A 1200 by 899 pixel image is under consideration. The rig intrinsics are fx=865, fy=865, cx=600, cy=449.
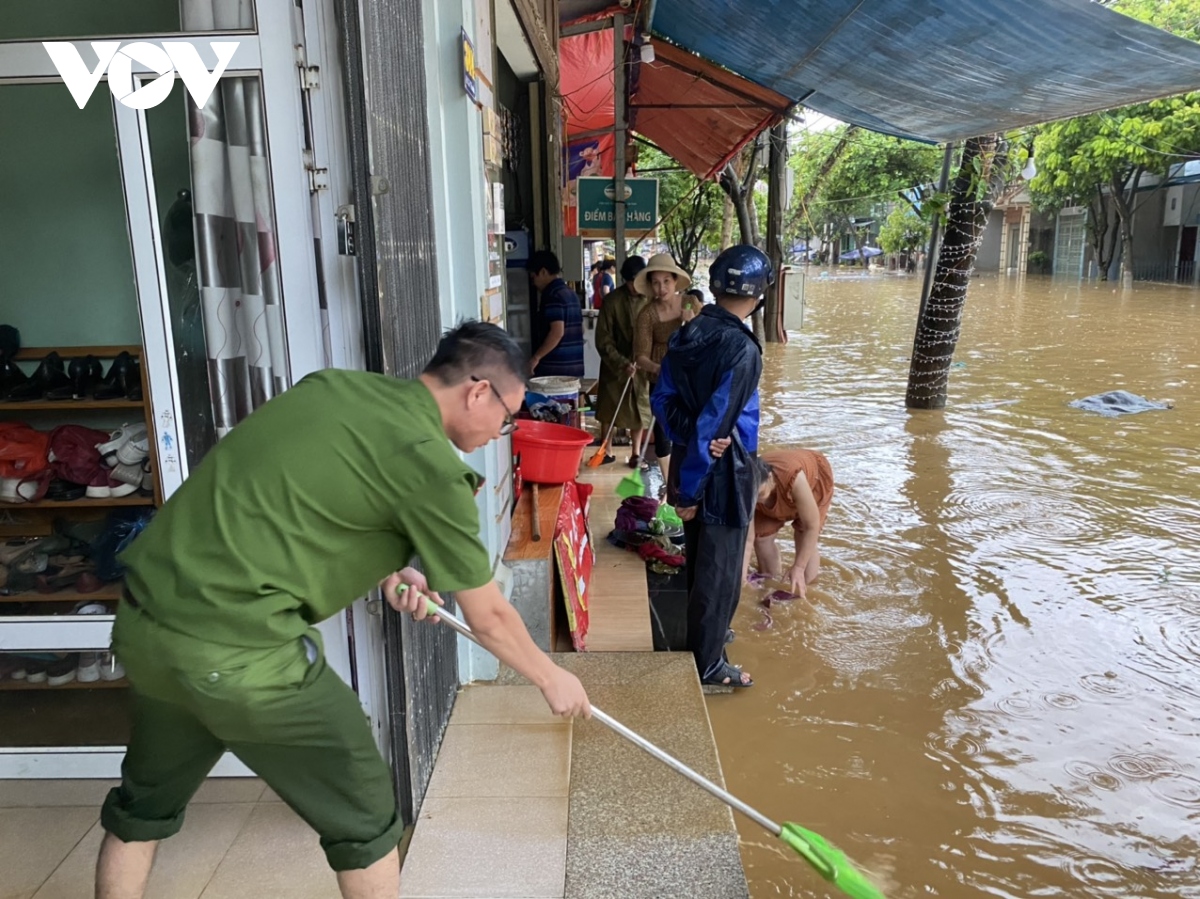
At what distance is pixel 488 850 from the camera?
2.47m

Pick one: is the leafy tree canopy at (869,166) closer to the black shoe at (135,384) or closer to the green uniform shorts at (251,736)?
the black shoe at (135,384)

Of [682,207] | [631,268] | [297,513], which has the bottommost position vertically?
[297,513]

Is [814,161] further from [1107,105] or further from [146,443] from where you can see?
[146,443]

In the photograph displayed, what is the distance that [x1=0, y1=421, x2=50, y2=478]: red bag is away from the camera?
3.32 metres

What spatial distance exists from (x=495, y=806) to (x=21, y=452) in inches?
89.8

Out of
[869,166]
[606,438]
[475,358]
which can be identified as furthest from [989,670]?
[869,166]

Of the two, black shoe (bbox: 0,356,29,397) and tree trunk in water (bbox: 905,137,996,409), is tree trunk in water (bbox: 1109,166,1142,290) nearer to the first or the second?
tree trunk in water (bbox: 905,137,996,409)

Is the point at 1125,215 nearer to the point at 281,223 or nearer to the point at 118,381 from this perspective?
the point at 118,381

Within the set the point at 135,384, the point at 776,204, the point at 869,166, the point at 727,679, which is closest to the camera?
the point at 135,384

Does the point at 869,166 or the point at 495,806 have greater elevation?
the point at 869,166

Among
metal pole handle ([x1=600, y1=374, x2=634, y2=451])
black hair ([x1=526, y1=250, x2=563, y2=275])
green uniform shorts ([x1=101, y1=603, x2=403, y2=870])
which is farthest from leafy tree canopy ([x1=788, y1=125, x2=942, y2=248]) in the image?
green uniform shorts ([x1=101, y1=603, x2=403, y2=870])

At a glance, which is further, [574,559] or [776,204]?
[776,204]

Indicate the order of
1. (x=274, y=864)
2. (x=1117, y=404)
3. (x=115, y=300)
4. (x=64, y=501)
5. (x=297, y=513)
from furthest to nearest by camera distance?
1. (x=1117, y=404)
2. (x=115, y=300)
3. (x=64, y=501)
4. (x=274, y=864)
5. (x=297, y=513)

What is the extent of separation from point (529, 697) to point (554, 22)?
6246 mm
